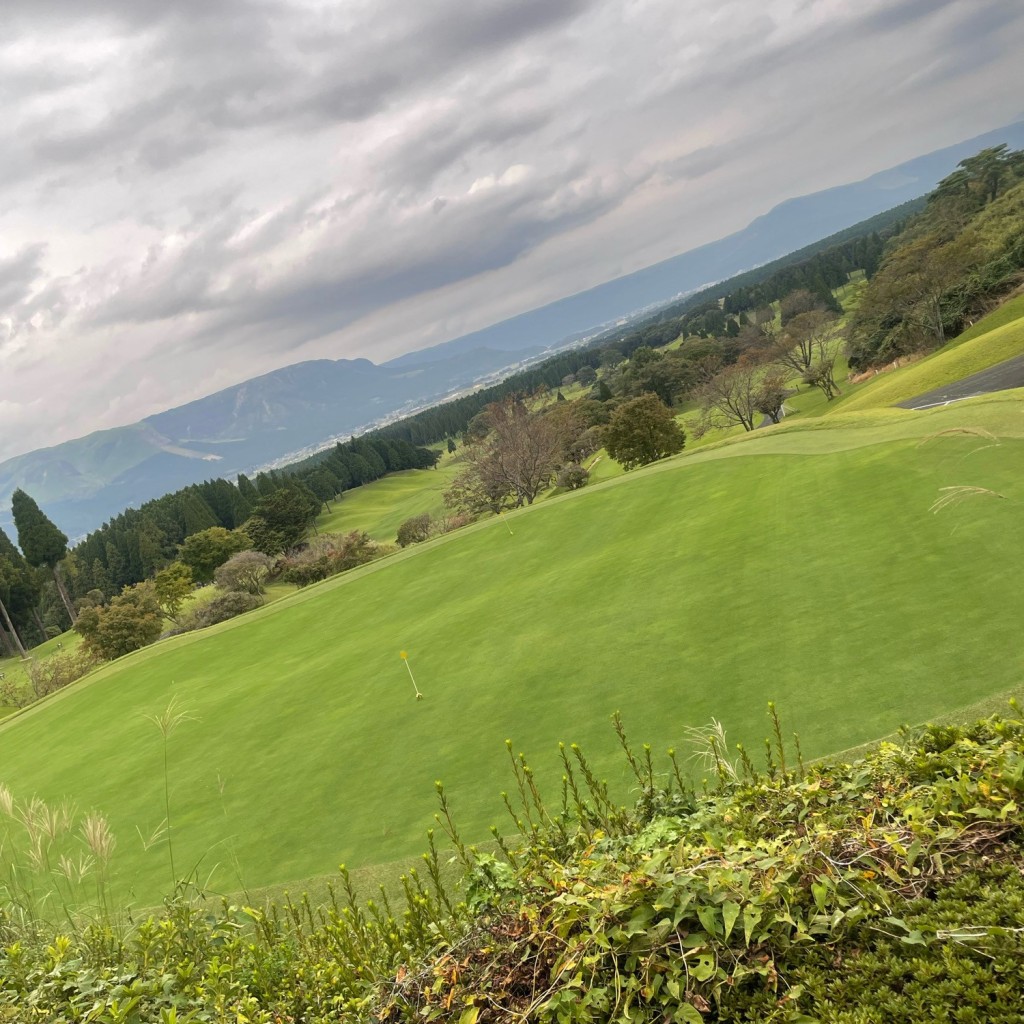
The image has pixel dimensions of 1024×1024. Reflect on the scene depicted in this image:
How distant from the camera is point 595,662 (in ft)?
26.1

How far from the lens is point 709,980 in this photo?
1995mm

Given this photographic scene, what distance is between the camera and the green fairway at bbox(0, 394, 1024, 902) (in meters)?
5.85

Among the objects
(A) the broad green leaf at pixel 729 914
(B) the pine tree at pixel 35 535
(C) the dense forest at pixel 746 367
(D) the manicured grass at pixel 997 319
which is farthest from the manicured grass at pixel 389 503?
(A) the broad green leaf at pixel 729 914

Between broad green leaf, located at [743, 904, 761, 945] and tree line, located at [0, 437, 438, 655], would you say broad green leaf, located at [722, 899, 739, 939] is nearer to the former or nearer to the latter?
broad green leaf, located at [743, 904, 761, 945]

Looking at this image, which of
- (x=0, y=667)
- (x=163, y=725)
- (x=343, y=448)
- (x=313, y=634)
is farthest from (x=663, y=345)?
(x=163, y=725)

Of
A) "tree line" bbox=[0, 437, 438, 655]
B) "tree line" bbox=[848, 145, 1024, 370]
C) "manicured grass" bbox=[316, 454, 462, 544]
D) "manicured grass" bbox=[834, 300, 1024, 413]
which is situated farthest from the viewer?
"manicured grass" bbox=[316, 454, 462, 544]

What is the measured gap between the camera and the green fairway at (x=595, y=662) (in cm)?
585

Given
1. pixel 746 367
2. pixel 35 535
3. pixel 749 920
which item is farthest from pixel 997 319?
pixel 35 535

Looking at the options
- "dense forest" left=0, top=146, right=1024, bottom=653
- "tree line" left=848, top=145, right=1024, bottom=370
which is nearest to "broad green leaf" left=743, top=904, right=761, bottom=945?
"tree line" left=848, top=145, right=1024, bottom=370

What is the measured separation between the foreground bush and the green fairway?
253 cm

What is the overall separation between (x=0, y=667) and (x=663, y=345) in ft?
410

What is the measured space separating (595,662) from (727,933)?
6112 mm

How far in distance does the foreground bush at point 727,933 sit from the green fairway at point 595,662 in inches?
99.7

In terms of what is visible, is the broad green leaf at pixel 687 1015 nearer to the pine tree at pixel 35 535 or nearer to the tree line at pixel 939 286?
the tree line at pixel 939 286
